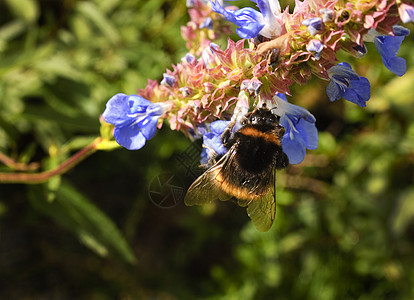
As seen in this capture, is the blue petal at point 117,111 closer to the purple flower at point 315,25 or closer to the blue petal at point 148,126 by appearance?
the blue petal at point 148,126

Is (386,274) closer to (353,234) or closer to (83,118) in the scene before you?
(353,234)

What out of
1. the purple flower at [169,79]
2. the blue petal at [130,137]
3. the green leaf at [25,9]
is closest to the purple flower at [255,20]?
the purple flower at [169,79]

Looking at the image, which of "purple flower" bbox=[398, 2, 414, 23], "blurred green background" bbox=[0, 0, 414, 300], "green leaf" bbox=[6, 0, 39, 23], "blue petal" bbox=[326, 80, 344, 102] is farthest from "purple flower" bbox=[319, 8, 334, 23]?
"green leaf" bbox=[6, 0, 39, 23]

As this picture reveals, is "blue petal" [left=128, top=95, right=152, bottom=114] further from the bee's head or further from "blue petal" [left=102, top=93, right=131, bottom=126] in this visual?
the bee's head

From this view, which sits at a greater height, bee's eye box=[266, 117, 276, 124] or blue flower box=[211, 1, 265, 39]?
blue flower box=[211, 1, 265, 39]

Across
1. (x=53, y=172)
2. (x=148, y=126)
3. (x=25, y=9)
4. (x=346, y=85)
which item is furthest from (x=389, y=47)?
(x=25, y=9)

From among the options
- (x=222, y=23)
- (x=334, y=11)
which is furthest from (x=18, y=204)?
(x=334, y=11)
